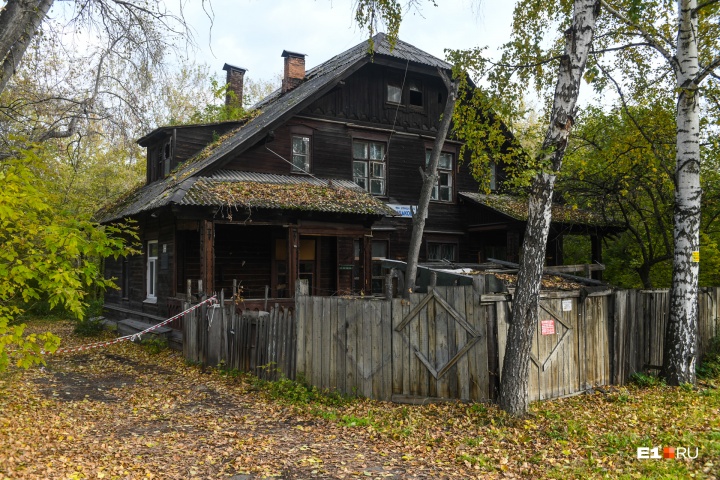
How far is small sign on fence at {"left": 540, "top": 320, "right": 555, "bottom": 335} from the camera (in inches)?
374

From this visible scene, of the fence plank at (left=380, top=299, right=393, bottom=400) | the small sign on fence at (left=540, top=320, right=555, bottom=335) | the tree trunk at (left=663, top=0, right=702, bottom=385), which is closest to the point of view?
the fence plank at (left=380, top=299, right=393, bottom=400)

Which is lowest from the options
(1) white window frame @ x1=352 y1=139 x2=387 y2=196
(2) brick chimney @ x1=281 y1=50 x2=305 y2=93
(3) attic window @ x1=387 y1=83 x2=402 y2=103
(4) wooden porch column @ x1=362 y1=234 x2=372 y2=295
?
(4) wooden porch column @ x1=362 y1=234 x2=372 y2=295

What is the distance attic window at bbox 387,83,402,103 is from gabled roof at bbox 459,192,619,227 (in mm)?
4474

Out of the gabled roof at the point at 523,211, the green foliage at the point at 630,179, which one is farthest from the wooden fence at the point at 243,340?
the gabled roof at the point at 523,211

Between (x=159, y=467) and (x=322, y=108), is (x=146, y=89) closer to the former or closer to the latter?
(x=159, y=467)

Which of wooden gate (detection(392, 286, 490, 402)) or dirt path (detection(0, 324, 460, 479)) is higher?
wooden gate (detection(392, 286, 490, 402))

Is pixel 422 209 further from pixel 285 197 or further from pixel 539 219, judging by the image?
pixel 539 219

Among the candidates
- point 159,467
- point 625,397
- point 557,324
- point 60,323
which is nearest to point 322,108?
point 557,324

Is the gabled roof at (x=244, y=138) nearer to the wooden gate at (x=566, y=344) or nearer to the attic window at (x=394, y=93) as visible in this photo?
the attic window at (x=394, y=93)

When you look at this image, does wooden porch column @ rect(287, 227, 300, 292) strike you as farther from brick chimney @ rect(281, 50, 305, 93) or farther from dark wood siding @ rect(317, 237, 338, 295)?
brick chimney @ rect(281, 50, 305, 93)

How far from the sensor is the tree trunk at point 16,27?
8164mm

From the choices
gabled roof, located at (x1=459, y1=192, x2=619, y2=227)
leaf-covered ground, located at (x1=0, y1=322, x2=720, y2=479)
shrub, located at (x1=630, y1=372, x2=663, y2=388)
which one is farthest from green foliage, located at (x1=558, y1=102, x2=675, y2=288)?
leaf-covered ground, located at (x1=0, y1=322, x2=720, y2=479)

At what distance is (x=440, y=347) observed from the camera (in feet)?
29.5

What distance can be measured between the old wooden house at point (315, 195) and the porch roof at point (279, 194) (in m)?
0.06
